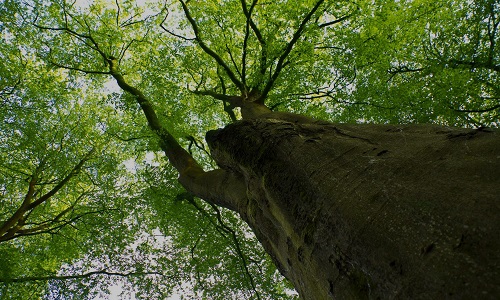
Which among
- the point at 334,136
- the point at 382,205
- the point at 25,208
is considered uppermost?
the point at 25,208

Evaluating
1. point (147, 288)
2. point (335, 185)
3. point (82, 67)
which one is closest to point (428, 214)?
point (335, 185)

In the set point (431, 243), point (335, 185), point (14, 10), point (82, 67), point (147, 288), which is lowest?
point (431, 243)

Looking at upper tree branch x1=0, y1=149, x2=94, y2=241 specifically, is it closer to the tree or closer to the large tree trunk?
the tree

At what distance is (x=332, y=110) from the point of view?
38.1 feet

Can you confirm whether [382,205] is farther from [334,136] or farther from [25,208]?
[25,208]

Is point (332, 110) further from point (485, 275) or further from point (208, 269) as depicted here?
point (485, 275)

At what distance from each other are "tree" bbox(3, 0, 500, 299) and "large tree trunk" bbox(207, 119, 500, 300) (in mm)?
13

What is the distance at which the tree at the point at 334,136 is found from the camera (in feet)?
7.12

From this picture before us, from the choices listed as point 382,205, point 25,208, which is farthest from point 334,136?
point 25,208

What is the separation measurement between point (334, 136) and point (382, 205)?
5.64 feet

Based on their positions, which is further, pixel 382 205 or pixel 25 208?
pixel 25 208

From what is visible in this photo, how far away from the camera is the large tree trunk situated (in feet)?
6.16

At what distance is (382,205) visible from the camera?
2516mm

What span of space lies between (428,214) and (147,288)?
11.2 meters
